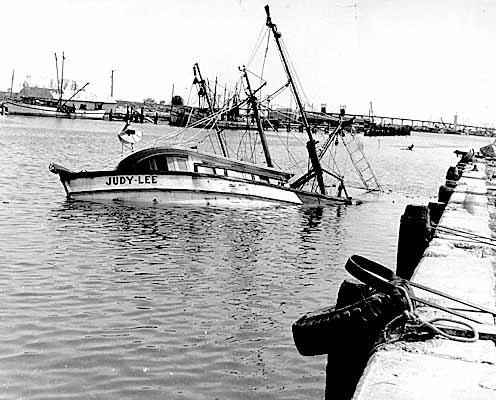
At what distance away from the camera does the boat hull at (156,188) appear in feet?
88.5

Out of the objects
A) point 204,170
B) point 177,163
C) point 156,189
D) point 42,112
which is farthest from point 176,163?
point 42,112

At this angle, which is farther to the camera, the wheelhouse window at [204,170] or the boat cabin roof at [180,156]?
the wheelhouse window at [204,170]

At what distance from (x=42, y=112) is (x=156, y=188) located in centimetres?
13013

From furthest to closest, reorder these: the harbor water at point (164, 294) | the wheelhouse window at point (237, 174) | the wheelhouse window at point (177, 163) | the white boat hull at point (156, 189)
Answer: the wheelhouse window at point (237, 174) < the wheelhouse window at point (177, 163) < the white boat hull at point (156, 189) < the harbor water at point (164, 294)

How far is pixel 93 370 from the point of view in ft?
31.0

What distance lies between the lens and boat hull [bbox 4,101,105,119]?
14775 cm

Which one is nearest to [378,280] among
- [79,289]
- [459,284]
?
[459,284]

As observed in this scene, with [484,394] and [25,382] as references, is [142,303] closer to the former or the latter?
[25,382]

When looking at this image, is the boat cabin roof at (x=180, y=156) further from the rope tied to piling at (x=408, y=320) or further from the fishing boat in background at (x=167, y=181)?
the rope tied to piling at (x=408, y=320)

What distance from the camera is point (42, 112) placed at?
14912 cm

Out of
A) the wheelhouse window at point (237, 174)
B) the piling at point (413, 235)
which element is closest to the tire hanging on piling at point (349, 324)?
the piling at point (413, 235)

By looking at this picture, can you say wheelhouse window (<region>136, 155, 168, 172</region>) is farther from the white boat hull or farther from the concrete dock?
the concrete dock

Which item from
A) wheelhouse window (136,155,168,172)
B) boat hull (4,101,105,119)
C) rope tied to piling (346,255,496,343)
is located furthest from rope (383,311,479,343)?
boat hull (4,101,105,119)

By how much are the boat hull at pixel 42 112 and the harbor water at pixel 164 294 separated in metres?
126
